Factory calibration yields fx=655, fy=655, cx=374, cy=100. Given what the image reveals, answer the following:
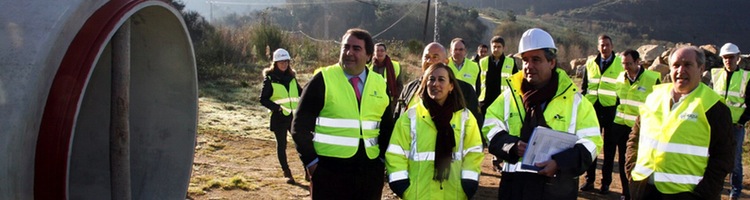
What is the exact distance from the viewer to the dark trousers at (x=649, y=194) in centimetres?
405

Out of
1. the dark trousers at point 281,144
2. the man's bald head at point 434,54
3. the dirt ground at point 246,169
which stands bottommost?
the dirt ground at point 246,169

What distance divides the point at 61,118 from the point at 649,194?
349 cm

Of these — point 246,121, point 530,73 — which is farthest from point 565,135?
point 246,121

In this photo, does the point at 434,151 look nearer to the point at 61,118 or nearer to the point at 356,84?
the point at 356,84

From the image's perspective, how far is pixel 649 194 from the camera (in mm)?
4223

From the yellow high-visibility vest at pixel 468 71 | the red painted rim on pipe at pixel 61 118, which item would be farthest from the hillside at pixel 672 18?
the red painted rim on pipe at pixel 61 118

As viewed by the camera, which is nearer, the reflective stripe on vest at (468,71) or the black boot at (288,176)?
the black boot at (288,176)

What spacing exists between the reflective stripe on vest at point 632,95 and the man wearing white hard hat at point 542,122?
3873 mm

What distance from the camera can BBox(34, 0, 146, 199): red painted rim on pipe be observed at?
315cm

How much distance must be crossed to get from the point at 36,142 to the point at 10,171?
18 centimetres

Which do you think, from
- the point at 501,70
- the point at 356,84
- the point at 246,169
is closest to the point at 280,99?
the point at 246,169

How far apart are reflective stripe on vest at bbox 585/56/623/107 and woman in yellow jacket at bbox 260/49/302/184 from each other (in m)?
3.59

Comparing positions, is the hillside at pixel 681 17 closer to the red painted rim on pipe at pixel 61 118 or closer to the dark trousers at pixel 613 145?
the dark trousers at pixel 613 145

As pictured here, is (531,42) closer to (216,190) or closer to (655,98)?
(655,98)
